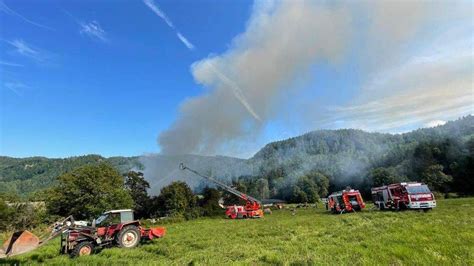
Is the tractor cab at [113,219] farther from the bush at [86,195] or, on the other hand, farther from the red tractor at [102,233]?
the bush at [86,195]

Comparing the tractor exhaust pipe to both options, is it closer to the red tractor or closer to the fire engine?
the red tractor

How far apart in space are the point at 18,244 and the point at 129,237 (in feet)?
25.1

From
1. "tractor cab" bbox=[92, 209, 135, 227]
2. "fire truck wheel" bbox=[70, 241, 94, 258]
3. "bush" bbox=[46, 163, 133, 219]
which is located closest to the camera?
"fire truck wheel" bbox=[70, 241, 94, 258]

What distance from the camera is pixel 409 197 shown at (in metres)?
31.4

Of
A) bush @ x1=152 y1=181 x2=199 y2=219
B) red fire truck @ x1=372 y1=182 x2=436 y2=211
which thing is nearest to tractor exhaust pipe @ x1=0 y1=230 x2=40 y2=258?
red fire truck @ x1=372 y1=182 x2=436 y2=211

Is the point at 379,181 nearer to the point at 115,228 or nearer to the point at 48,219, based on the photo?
the point at 48,219

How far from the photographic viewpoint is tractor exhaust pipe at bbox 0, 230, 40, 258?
13422 millimetres

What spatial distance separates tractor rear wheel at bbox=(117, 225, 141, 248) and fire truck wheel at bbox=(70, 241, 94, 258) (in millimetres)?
1956

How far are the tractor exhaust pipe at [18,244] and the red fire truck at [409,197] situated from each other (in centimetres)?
3027

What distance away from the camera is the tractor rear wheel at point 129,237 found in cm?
2009

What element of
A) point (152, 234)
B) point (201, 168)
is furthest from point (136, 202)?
point (152, 234)

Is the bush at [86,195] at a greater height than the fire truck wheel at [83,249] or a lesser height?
greater

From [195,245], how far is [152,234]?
5.48m

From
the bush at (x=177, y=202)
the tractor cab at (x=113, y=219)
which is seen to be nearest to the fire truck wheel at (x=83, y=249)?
the tractor cab at (x=113, y=219)
